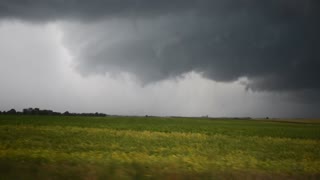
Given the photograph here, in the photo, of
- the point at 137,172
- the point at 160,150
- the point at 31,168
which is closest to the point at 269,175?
the point at 137,172

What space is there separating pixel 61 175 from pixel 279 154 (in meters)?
21.3

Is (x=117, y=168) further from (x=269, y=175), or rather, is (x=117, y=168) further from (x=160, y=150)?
(x=160, y=150)

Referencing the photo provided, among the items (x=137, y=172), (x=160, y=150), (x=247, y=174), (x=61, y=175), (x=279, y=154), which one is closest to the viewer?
(x=61, y=175)

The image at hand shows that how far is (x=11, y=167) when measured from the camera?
1116 centimetres

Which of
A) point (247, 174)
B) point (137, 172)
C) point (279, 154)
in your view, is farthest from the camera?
point (279, 154)

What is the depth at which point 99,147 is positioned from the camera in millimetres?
26562

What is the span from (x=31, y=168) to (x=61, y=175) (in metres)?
1.08

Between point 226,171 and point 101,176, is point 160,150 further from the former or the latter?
point 101,176

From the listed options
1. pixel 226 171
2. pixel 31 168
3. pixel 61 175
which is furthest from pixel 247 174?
pixel 31 168

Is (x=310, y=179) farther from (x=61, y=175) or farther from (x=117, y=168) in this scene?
(x=61, y=175)

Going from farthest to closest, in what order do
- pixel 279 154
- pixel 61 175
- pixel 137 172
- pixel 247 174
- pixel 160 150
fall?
pixel 279 154 < pixel 160 150 < pixel 247 174 < pixel 137 172 < pixel 61 175

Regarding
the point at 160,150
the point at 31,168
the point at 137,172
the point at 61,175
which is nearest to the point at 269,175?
the point at 137,172

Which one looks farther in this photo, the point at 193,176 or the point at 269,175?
the point at 269,175

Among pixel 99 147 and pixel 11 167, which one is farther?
pixel 99 147
